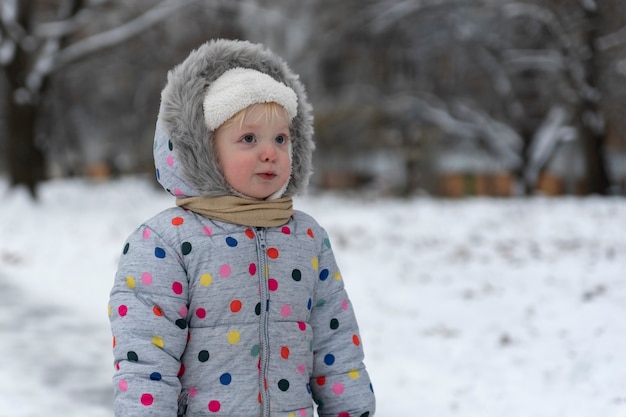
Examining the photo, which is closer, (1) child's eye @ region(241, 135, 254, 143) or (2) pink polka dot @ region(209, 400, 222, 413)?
(2) pink polka dot @ region(209, 400, 222, 413)

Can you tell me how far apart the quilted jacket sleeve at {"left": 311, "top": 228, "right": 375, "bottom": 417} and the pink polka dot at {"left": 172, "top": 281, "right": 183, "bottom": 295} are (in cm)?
48

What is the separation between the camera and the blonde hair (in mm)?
2471

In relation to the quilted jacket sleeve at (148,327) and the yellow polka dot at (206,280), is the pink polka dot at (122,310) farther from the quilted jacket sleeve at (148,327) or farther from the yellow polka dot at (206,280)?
the yellow polka dot at (206,280)

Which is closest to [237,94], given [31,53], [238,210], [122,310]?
[238,210]

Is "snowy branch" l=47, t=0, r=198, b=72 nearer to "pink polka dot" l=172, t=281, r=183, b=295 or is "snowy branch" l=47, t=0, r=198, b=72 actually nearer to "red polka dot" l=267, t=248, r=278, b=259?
"red polka dot" l=267, t=248, r=278, b=259

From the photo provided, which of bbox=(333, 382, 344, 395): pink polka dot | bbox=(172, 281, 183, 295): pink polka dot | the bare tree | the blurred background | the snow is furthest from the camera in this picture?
the blurred background

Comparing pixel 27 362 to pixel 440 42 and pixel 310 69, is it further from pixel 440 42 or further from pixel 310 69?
pixel 310 69

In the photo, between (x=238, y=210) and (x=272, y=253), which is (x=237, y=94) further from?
(x=272, y=253)

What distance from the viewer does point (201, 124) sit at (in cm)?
245

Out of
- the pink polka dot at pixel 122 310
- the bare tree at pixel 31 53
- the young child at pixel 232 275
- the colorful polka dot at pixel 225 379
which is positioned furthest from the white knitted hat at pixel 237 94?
the bare tree at pixel 31 53

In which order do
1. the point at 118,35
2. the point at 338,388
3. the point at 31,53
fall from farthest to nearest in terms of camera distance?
the point at 31,53
the point at 118,35
the point at 338,388

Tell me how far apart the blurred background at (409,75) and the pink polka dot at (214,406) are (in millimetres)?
11565

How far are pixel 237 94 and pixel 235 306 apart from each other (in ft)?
2.14

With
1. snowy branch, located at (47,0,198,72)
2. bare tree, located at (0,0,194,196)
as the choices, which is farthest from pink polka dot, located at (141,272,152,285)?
snowy branch, located at (47,0,198,72)
